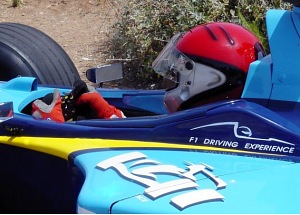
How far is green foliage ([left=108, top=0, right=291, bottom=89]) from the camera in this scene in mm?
5609

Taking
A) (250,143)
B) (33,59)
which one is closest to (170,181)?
(250,143)

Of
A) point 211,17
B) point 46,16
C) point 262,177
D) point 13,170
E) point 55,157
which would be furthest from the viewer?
point 46,16

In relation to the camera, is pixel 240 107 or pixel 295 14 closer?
pixel 240 107

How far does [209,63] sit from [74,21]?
498 cm

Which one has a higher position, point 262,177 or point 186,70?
point 186,70

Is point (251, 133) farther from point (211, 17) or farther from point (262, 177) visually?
point (211, 17)

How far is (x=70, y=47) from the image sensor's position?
6.76 metres

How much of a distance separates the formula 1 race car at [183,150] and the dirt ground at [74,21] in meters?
3.49

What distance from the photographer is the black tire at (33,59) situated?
4004 mm

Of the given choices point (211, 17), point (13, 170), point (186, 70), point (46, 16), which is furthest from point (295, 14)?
point (46, 16)

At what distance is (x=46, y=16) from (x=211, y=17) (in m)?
2.68

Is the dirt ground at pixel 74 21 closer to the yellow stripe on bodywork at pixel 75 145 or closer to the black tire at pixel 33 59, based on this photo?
the black tire at pixel 33 59

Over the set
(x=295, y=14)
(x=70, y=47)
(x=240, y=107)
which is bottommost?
(x=70, y=47)

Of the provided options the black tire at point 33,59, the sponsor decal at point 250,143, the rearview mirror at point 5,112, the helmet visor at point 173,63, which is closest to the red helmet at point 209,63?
the helmet visor at point 173,63
